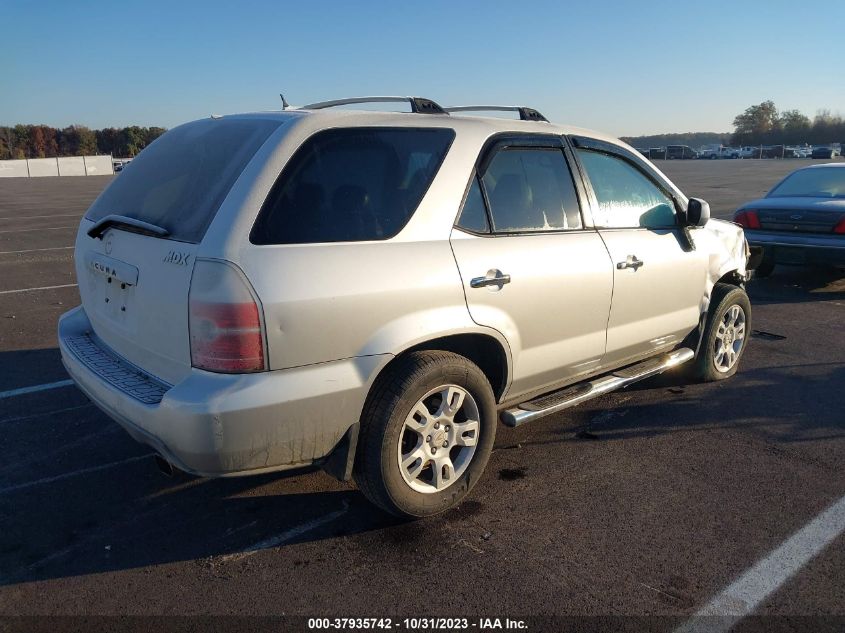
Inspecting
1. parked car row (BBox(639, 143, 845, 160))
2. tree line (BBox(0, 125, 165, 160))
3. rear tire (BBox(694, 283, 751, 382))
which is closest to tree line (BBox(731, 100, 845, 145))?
parked car row (BBox(639, 143, 845, 160))

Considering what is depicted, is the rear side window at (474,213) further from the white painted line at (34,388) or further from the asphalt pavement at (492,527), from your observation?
the white painted line at (34,388)

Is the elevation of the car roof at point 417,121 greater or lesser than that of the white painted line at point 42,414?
greater

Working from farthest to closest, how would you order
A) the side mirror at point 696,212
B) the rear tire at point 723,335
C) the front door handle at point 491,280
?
the rear tire at point 723,335
the side mirror at point 696,212
the front door handle at point 491,280

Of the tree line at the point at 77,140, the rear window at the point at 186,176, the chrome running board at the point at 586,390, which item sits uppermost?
the tree line at the point at 77,140

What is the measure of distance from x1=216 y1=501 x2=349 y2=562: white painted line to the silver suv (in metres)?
0.30

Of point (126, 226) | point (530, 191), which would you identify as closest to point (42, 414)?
point (126, 226)

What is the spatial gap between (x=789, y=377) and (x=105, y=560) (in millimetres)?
5019

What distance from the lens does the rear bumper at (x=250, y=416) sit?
2.72 meters

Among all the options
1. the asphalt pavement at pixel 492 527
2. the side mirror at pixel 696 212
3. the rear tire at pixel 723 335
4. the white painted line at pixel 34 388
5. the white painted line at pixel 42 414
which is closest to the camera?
the asphalt pavement at pixel 492 527

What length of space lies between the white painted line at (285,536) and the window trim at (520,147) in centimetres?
153

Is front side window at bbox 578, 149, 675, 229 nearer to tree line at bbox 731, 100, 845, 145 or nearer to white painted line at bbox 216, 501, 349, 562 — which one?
white painted line at bbox 216, 501, 349, 562

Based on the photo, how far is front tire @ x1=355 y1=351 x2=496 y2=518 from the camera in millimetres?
3127

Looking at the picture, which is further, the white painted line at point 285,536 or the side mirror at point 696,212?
the side mirror at point 696,212

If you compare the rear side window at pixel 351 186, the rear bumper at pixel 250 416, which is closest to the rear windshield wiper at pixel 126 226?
the rear side window at pixel 351 186
